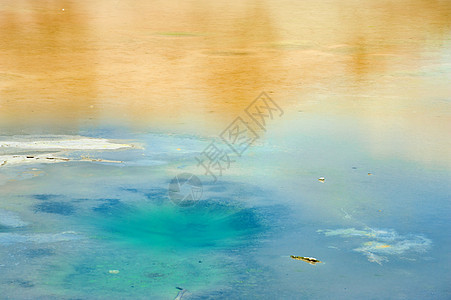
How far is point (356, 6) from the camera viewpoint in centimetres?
998

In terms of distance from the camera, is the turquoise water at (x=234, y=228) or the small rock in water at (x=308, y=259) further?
the small rock in water at (x=308, y=259)

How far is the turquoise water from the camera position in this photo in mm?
2188

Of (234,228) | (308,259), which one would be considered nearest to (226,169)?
(234,228)

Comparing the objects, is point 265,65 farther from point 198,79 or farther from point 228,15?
point 228,15

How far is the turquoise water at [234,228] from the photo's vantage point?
86.1 inches

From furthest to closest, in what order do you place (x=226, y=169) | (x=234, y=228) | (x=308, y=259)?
(x=226, y=169) < (x=234, y=228) < (x=308, y=259)

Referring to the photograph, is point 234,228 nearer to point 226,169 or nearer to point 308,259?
point 308,259

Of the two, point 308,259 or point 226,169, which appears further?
point 226,169

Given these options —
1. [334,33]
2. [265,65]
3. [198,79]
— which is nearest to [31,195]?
[198,79]

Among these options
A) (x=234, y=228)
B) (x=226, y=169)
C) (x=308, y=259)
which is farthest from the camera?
(x=226, y=169)

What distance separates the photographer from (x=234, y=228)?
106 inches

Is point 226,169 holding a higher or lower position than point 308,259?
higher

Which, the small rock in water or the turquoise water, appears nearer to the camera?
the turquoise water

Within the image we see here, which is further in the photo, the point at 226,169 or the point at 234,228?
the point at 226,169
